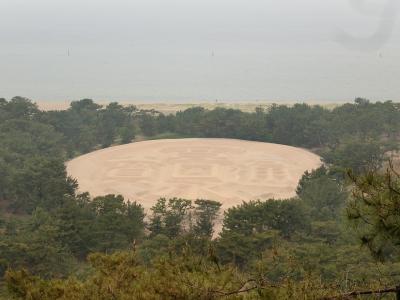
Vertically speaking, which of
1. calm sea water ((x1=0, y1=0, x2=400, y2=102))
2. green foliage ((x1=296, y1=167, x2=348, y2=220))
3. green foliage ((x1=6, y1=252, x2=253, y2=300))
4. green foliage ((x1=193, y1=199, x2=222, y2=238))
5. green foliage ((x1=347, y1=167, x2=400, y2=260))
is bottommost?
green foliage ((x1=193, y1=199, x2=222, y2=238))

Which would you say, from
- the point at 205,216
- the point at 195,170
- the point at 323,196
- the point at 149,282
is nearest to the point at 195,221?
the point at 205,216

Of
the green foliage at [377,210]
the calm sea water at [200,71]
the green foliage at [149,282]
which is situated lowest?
the green foliage at [149,282]

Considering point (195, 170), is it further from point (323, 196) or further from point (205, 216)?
point (323, 196)

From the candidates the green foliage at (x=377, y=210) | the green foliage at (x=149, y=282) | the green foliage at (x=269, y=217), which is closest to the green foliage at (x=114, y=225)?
the green foliage at (x=269, y=217)

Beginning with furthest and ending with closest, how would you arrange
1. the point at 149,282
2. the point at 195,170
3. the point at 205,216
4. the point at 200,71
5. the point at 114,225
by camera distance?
the point at 200,71 < the point at 195,170 < the point at 205,216 < the point at 114,225 < the point at 149,282

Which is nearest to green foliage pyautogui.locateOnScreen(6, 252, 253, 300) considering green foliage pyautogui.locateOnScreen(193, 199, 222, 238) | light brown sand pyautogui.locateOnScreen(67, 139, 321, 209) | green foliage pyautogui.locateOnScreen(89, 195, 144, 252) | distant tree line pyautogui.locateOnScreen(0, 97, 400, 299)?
distant tree line pyautogui.locateOnScreen(0, 97, 400, 299)

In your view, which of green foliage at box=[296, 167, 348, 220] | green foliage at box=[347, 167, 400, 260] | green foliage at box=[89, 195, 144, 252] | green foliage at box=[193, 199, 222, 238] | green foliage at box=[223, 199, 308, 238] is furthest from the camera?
green foliage at box=[296, 167, 348, 220]

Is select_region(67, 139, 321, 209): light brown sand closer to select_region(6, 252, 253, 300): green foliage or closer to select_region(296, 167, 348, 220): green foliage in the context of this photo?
select_region(296, 167, 348, 220): green foliage

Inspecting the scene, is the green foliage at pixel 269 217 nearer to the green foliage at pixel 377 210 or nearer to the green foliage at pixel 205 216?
the green foliage at pixel 205 216

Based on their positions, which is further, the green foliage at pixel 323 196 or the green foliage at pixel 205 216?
the green foliage at pixel 323 196
